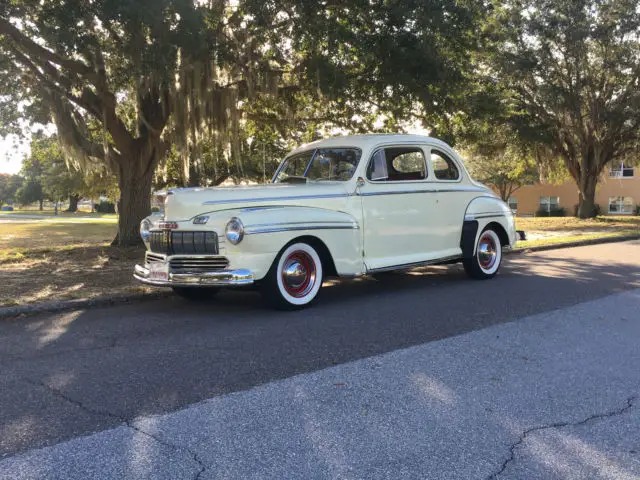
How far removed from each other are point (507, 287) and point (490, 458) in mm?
5725

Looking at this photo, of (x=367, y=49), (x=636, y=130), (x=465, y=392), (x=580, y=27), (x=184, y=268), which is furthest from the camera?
(x=636, y=130)

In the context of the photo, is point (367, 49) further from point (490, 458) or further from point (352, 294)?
point (490, 458)

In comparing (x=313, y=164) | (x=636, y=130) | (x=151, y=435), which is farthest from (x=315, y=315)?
(x=636, y=130)

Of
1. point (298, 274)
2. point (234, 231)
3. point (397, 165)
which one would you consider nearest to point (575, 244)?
point (397, 165)

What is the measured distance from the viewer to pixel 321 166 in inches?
307

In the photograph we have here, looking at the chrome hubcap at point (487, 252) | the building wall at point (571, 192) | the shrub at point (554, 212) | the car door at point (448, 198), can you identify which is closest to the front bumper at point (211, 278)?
the car door at point (448, 198)

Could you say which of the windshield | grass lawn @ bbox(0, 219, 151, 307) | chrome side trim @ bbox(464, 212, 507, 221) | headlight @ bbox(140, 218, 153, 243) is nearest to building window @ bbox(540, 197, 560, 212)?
chrome side trim @ bbox(464, 212, 507, 221)

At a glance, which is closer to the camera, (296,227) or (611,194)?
(296,227)

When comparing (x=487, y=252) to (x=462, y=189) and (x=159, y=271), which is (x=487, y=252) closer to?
(x=462, y=189)

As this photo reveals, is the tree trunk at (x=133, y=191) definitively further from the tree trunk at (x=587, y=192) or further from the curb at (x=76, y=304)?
the tree trunk at (x=587, y=192)

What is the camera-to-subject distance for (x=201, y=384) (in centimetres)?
404

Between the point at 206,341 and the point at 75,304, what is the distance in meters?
2.64

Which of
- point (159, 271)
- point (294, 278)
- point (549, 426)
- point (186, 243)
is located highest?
point (186, 243)

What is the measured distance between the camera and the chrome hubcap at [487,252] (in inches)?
360
